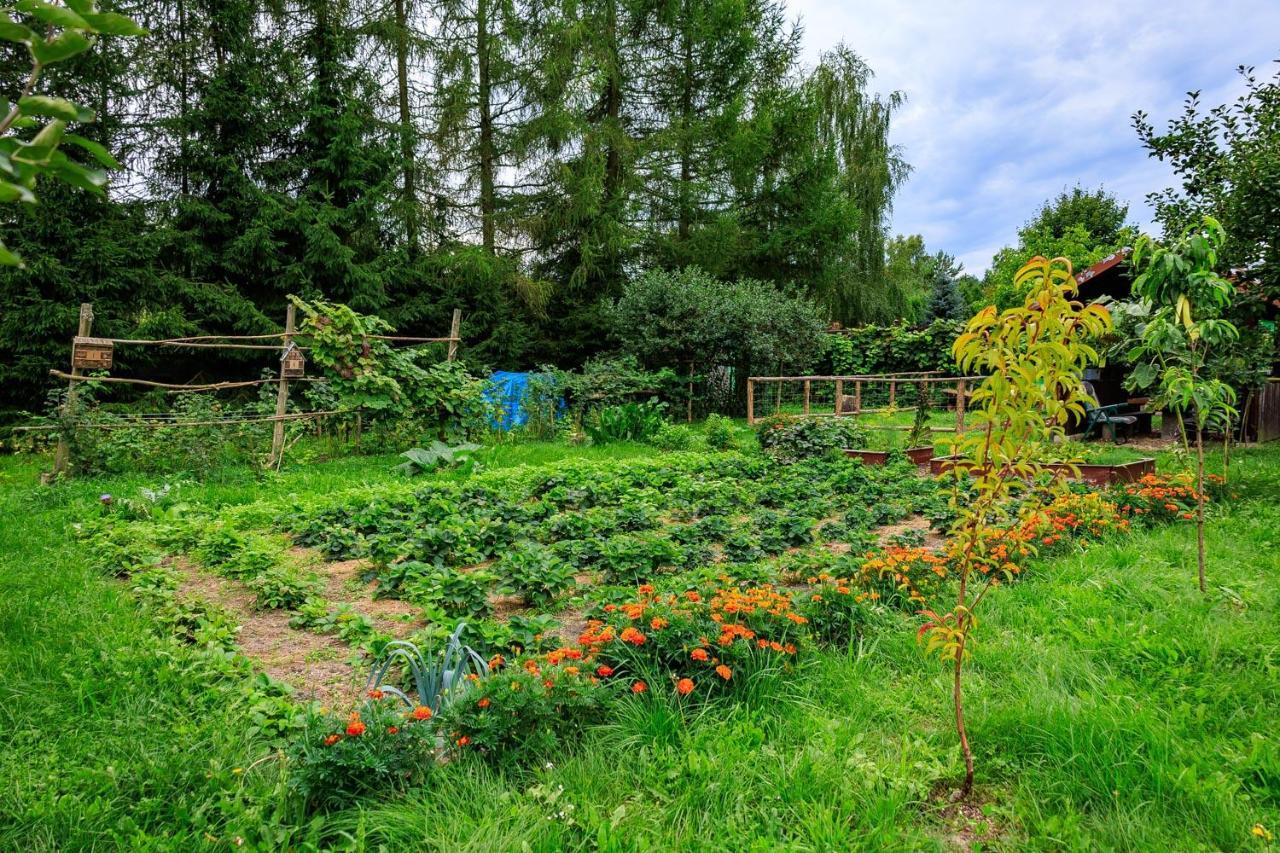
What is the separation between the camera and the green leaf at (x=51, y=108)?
29.5 inches

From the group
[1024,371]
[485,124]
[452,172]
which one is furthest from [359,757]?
[485,124]

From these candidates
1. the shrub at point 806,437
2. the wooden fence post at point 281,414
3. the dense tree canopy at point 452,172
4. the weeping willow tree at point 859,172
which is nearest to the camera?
the wooden fence post at point 281,414

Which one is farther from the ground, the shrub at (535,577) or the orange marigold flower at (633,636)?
the orange marigold flower at (633,636)

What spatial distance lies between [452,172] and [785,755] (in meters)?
15.6

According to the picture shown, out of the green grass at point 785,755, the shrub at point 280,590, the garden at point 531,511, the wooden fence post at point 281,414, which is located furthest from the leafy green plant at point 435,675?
the wooden fence post at point 281,414

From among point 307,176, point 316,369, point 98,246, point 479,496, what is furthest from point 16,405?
point 479,496

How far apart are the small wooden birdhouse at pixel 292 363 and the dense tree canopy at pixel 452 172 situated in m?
4.62

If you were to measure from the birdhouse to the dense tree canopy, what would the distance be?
4.78 m

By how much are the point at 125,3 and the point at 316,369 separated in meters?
7.78

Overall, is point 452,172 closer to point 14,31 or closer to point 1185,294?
point 1185,294

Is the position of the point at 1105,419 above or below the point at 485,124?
below

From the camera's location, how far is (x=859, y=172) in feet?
63.4

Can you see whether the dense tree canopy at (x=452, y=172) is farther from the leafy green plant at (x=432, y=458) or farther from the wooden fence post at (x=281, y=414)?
the leafy green plant at (x=432, y=458)

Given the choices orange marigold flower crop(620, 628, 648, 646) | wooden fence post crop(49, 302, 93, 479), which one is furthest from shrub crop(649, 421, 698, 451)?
orange marigold flower crop(620, 628, 648, 646)
